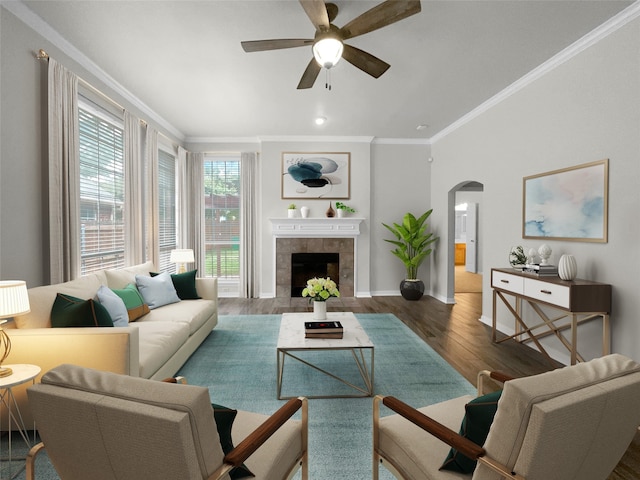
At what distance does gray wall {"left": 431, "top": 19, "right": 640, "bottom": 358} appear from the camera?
8.57 feet

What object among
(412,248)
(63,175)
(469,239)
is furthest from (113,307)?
(469,239)

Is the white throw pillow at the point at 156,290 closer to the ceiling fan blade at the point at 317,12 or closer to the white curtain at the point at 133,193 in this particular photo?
the white curtain at the point at 133,193

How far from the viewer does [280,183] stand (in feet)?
20.3

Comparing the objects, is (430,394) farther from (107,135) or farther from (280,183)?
(280,183)

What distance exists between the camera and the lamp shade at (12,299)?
1796mm

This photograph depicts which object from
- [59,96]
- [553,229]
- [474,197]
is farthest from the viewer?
[474,197]

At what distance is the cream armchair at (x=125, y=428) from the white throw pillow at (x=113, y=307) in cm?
178

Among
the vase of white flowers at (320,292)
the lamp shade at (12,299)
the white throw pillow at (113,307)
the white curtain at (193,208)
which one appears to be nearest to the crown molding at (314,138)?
the white curtain at (193,208)

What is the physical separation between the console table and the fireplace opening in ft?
10.2

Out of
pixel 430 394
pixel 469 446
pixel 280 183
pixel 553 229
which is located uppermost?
pixel 280 183

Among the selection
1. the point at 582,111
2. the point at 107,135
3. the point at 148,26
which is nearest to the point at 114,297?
the point at 107,135

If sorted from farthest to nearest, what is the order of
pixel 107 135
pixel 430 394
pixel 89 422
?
pixel 107 135, pixel 430 394, pixel 89 422

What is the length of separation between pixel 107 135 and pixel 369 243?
428cm

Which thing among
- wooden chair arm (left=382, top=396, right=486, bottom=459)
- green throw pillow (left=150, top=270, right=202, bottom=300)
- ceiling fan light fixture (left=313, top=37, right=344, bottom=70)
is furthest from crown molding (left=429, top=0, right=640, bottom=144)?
green throw pillow (left=150, top=270, right=202, bottom=300)
